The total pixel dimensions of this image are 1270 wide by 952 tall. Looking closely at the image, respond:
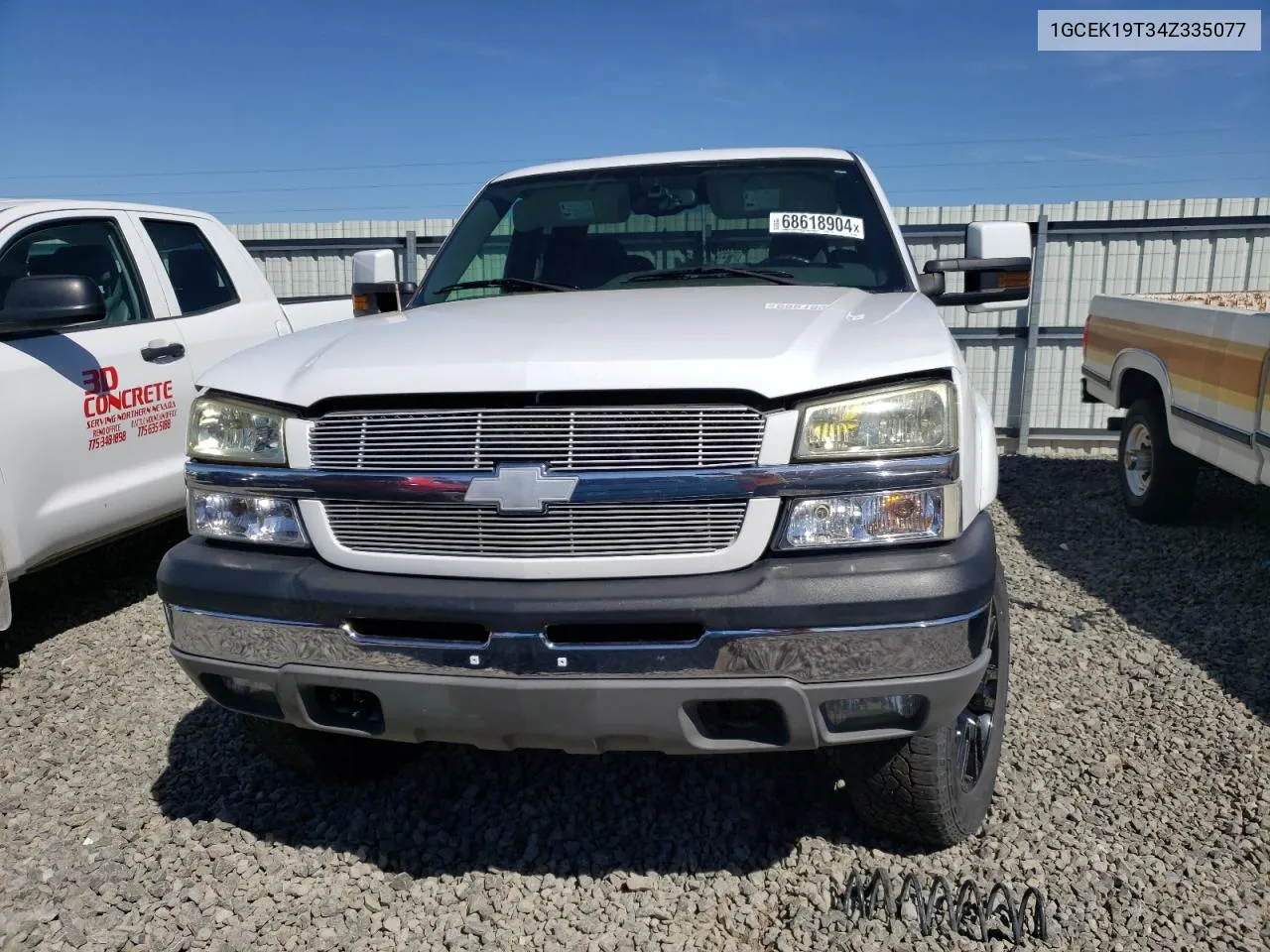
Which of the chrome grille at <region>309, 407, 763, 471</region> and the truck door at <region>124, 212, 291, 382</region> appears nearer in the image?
the chrome grille at <region>309, 407, 763, 471</region>

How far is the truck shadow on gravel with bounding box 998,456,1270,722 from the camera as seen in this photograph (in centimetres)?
430

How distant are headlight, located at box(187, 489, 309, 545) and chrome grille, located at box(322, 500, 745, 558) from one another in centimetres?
24

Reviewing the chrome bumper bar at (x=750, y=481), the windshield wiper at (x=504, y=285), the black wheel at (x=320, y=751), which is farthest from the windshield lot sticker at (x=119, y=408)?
→ the chrome bumper bar at (x=750, y=481)

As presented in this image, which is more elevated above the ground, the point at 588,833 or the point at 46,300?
the point at 46,300

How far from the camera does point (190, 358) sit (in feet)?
16.3

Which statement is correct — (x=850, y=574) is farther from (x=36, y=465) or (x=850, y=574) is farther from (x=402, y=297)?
(x=36, y=465)

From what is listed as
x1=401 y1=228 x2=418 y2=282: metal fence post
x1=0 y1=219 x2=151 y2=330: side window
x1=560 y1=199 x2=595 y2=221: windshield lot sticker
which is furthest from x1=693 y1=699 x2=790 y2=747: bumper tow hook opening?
x1=401 y1=228 x2=418 y2=282: metal fence post

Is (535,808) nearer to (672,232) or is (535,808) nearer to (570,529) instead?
(570,529)

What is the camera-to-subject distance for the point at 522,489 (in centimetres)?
220

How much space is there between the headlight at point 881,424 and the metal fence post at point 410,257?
8.10 m

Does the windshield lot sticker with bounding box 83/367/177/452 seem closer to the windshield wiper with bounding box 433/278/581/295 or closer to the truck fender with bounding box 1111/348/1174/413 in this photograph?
the windshield wiper with bounding box 433/278/581/295

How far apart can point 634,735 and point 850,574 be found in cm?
58

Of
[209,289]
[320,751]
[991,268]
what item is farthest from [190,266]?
[991,268]

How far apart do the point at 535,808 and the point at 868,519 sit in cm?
149
